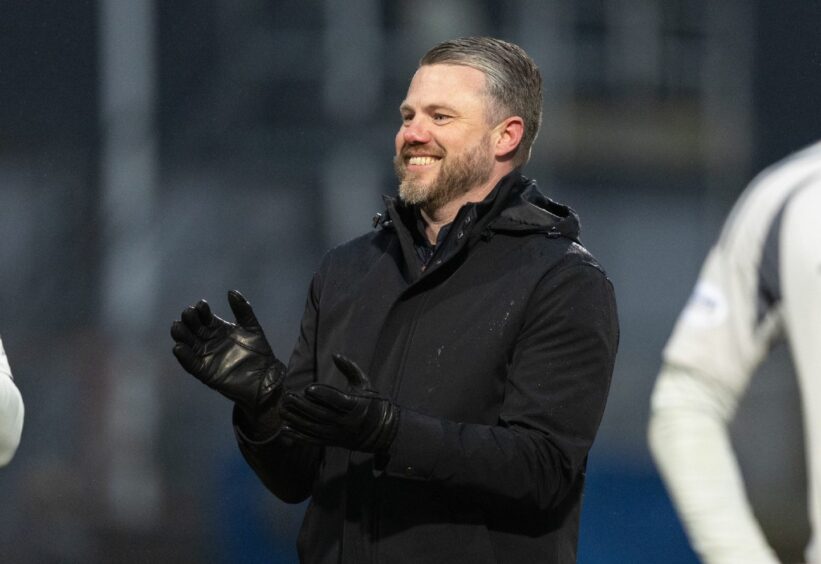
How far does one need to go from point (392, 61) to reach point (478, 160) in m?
8.40

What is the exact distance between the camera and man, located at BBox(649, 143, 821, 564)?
1781 millimetres

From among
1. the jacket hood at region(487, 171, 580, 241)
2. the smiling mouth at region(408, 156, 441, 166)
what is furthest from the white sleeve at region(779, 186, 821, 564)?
the smiling mouth at region(408, 156, 441, 166)

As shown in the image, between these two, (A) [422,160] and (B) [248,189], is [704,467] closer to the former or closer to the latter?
(A) [422,160]

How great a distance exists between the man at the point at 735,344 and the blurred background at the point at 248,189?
4.74m

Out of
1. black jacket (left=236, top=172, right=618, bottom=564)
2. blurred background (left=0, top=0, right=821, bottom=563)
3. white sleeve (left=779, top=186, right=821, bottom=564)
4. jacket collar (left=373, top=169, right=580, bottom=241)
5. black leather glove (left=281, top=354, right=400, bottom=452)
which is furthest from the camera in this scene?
blurred background (left=0, top=0, right=821, bottom=563)

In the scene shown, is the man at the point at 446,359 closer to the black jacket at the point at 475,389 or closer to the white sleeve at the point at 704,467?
the black jacket at the point at 475,389

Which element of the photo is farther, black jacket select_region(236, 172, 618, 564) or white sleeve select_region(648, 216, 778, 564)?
black jacket select_region(236, 172, 618, 564)

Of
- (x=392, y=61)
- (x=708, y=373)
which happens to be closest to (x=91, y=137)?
(x=392, y=61)

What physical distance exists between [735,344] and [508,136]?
0.87m

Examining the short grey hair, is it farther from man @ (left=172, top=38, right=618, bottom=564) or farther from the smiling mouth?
the smiling mouth

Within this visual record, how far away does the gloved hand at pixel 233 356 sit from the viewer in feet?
8.19

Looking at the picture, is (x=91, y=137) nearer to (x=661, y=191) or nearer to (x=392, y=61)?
(x=392, y=61)

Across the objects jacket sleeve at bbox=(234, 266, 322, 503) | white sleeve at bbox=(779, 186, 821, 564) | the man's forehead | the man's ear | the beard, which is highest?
the man's forehead

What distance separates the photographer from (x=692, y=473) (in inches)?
71.1
